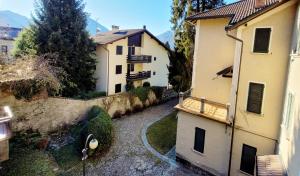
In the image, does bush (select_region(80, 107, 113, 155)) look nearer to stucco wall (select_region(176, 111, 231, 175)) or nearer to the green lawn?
the green lawn

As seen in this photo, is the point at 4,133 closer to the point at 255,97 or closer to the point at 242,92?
the point at 242,92

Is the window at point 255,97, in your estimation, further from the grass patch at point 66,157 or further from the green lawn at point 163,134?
the grass patch at point 66,157

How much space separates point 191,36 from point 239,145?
13.5 meters

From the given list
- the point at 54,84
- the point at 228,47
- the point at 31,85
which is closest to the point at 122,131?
the point at 54,84

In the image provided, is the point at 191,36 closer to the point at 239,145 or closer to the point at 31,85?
the point at 239,145

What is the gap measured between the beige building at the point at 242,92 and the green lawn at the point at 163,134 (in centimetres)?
252

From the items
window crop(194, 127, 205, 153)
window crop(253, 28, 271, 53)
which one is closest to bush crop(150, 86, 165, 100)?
window crop(194, 127, 205, 153)

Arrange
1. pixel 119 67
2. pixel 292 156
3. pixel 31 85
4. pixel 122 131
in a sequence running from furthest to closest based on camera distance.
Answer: pixel 119 67 → pixel 122 131 → pixel 31 85 → pixel 292 156

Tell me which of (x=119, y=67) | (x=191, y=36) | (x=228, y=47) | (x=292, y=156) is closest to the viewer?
(x=292, y=156)

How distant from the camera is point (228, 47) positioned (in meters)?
14.4

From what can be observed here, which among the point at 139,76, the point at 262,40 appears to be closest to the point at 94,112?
the point at 139,76

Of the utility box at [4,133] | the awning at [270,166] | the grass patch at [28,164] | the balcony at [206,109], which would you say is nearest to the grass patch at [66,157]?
the grass patch at [28,164]

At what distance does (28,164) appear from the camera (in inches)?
467

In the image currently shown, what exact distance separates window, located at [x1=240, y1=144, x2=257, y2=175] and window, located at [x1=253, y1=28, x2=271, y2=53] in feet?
18.0
